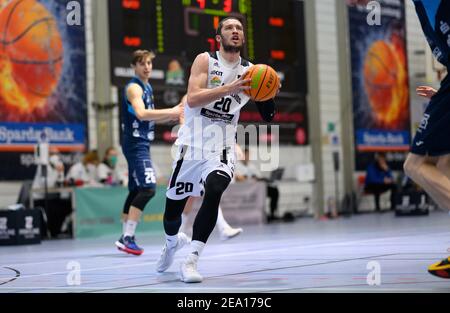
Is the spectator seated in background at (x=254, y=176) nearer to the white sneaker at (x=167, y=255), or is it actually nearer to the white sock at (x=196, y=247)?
the white sneaker at (x=167, y=255)

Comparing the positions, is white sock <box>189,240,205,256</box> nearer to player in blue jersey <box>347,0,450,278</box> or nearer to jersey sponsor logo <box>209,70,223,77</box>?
jersey sponsor logo <box>209,70,223,77</box>

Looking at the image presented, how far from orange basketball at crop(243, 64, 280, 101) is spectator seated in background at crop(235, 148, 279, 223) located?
11385 millimetres

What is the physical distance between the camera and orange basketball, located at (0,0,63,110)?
47.8ft

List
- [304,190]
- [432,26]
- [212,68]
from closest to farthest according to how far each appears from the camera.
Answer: [432,26], [212,68], [304,190]

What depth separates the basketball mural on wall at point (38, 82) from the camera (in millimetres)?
14578

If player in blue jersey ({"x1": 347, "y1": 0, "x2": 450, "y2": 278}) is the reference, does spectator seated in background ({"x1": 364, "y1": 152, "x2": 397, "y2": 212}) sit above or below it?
below

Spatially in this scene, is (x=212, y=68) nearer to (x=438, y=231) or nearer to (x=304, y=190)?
(x=438, y=231)

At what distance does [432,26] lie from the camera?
17.1ft

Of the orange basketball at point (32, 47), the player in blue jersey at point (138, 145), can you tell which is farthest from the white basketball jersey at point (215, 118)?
the orange basketball at point (32, 47)

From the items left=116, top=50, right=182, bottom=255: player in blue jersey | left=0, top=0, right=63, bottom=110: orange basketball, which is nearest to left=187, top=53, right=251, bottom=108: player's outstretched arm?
left=116, top=50, right=182, bottom=255: player in blue jersey

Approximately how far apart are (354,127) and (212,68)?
15.4m

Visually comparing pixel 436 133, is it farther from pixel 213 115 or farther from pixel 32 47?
pixel 32 47

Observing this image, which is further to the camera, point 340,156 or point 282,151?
point 340,156
